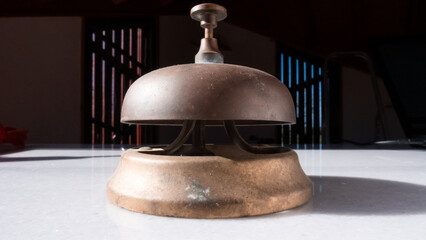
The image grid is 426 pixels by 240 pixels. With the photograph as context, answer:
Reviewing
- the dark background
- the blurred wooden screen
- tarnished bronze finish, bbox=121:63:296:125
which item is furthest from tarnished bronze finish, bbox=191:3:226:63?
the blurred wooden screen

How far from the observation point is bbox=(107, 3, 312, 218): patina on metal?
0.49 meters

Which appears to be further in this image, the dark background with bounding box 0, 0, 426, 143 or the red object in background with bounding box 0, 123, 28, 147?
the dark background with bounding box 0, 0, 426, 143

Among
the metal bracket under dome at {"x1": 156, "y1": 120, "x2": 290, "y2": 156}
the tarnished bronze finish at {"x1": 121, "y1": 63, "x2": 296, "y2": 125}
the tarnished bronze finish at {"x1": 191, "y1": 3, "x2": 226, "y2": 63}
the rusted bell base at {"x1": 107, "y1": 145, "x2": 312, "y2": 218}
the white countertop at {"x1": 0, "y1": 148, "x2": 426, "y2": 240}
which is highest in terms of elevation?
the tarnished bronze finish at {"x1": 191, "y1": 3, "x2": 226, "y2": 63}

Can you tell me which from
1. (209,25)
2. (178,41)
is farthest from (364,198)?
(178,41)

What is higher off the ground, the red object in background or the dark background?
the dark background

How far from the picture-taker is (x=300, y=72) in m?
6.24

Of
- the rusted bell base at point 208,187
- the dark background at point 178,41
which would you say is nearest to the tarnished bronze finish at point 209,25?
the rusted bell base at point 208,187

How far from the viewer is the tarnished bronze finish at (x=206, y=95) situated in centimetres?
50

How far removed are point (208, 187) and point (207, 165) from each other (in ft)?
0.11

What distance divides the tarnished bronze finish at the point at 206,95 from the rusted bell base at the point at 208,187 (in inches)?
2.6

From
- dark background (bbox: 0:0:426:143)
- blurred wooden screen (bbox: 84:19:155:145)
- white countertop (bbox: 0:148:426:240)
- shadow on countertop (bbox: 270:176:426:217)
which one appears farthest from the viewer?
blurred wooden screen (bbox: 84:19:155:145)

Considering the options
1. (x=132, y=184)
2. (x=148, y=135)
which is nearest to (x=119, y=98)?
(x=148, y=135)

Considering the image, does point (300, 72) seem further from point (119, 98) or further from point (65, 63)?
point (65, 63)

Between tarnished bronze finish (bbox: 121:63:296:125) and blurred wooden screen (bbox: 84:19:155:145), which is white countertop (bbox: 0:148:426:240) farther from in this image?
blurred wooden screen (bbox: 84:19:155:145)
